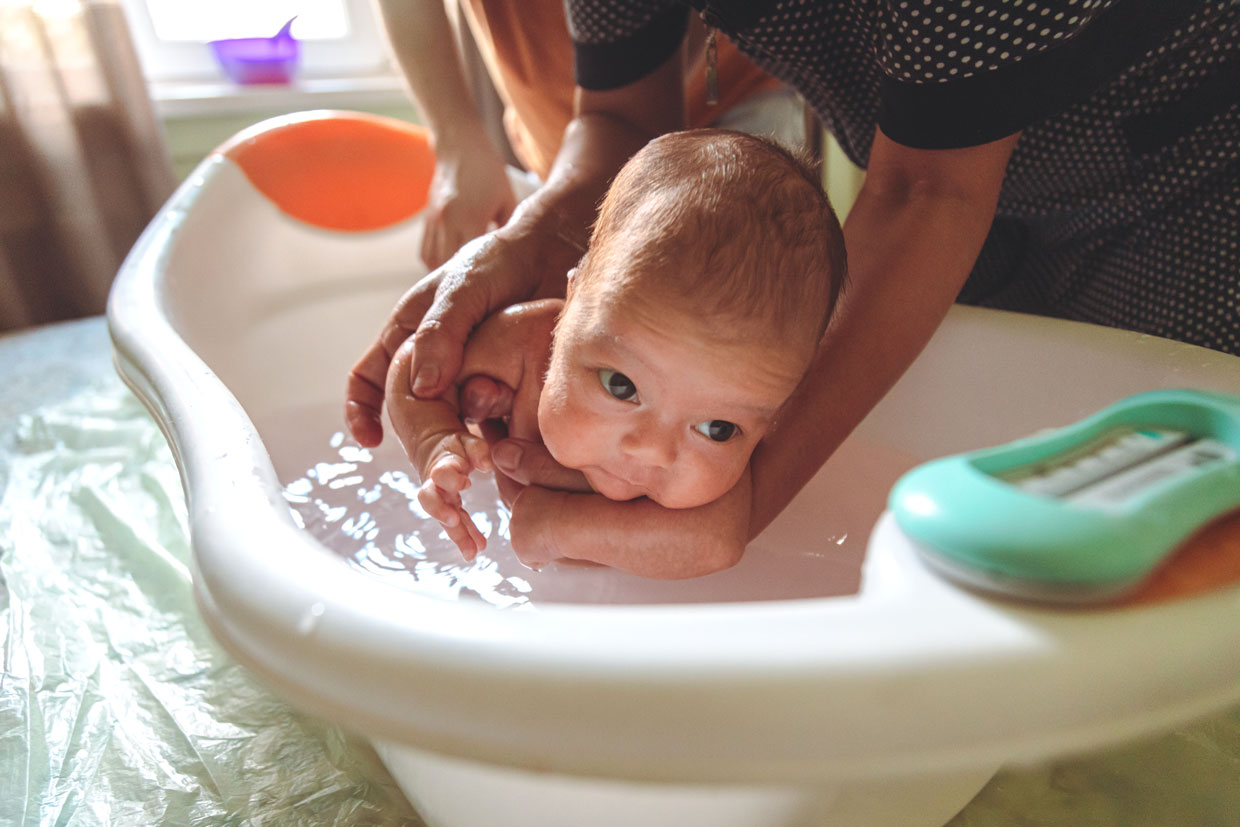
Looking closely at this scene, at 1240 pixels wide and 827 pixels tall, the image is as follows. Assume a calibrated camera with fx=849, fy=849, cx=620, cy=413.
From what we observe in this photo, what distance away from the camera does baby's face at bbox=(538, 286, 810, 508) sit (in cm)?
53

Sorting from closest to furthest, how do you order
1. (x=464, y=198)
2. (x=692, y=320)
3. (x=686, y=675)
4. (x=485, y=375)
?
(x=686, y=675), (x=692, y=320), (x=485, y=375), (x=464, y=198)

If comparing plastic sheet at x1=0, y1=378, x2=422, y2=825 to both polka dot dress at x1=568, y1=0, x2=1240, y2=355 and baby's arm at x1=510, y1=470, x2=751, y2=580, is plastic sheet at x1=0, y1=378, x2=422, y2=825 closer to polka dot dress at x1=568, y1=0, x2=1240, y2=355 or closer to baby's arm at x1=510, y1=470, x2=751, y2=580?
baby's arm at x1=510, y1=470, x2=751, y2=580

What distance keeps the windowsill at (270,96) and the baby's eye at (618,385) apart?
68.8 inches

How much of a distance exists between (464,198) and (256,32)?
1.73 m

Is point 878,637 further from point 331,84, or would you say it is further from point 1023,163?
point 331,84

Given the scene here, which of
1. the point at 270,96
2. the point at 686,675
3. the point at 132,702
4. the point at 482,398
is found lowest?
the point at 132,702

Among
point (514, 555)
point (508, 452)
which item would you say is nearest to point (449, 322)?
point (508, 452)

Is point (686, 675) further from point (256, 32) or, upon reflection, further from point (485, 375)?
point (256, 32)

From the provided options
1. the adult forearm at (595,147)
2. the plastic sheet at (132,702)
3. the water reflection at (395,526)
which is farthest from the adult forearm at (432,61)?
the plastic sheet at (132,702)

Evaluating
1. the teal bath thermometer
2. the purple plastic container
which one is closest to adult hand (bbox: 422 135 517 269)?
the teal bath thermometer

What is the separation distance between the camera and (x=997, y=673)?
1.07ft

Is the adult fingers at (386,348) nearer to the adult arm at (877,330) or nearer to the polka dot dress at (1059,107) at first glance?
the adult arm at (877,330)

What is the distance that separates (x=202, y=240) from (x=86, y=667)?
1.88ft

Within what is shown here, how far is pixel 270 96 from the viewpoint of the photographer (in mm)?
2158
